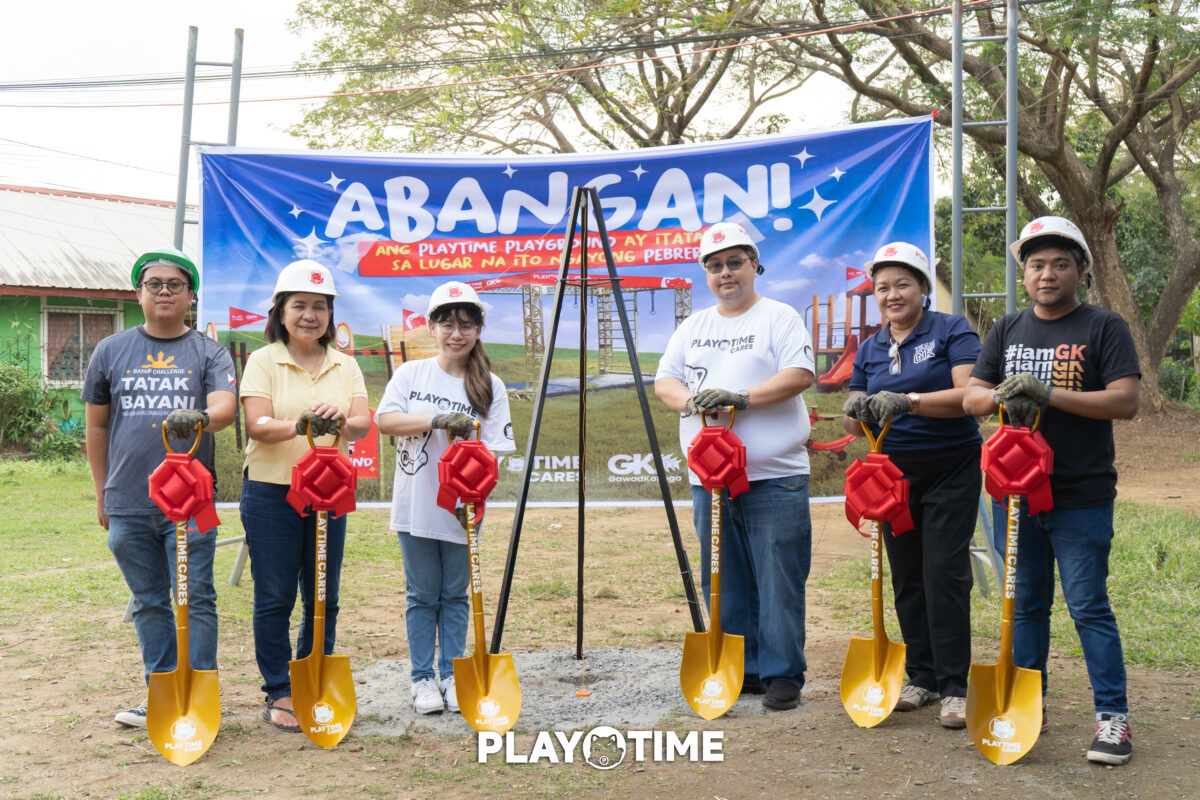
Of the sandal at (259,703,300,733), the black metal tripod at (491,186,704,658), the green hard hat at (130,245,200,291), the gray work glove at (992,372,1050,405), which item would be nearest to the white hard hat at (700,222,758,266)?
the black metal tripod at (491,186,704,658)

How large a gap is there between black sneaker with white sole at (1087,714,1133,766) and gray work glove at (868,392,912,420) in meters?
1.28

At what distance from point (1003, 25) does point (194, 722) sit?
13214 mm

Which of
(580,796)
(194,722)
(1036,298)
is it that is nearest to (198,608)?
(194,722)

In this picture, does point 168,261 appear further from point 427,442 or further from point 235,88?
point 235,88

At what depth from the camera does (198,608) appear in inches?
153

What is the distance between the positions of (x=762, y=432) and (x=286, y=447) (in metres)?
1.89

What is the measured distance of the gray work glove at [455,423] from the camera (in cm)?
379

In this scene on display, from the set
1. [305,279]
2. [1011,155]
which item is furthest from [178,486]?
[1011,155]

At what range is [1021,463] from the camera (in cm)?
339

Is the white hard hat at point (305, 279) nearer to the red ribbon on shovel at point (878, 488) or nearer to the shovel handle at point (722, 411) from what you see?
the shovel handle at point (722, 411)

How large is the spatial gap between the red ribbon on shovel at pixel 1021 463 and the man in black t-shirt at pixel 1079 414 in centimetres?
6

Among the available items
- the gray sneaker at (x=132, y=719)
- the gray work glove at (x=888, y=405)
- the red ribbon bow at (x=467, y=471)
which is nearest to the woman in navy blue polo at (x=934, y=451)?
the gray work glove at (x=888, y=405)

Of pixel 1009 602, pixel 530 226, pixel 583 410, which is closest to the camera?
pixel 1009 602

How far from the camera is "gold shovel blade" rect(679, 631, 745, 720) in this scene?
404 cm
